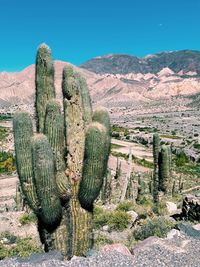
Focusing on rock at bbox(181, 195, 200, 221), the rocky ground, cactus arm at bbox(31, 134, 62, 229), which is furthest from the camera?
rock at bbox(181, 195, 200, 221)

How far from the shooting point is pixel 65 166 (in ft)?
34.2

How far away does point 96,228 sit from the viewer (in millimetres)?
17453

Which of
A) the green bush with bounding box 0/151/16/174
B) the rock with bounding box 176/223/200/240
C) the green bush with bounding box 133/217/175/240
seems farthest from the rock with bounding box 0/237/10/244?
the green bush with bounding box 0/151/16/174

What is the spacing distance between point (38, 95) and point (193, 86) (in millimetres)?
193357

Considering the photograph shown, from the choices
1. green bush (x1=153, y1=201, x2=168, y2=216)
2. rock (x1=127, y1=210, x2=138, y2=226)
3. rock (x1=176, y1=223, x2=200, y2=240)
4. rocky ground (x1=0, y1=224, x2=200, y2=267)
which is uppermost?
rocky ground (x1=0, y1=224, x2=200, y2=267)

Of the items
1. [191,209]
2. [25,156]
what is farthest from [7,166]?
[25,156]

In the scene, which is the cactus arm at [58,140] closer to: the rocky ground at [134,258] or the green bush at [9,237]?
the rocky ground at [134,258]

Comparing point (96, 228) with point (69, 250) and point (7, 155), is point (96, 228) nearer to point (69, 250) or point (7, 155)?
point (69, 250)

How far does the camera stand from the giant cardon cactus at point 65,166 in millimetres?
9758

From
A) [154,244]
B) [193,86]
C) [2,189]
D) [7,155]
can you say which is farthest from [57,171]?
[193,86]

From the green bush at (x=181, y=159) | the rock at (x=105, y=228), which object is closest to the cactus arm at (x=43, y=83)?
the rock at (x=105, y=228)

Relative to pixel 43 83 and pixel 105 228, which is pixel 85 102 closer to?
pixel 43 83

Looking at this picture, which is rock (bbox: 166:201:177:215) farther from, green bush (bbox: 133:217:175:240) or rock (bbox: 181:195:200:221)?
green bush (bbox: 133:217:175:240)

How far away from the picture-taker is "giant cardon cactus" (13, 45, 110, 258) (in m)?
9.76
